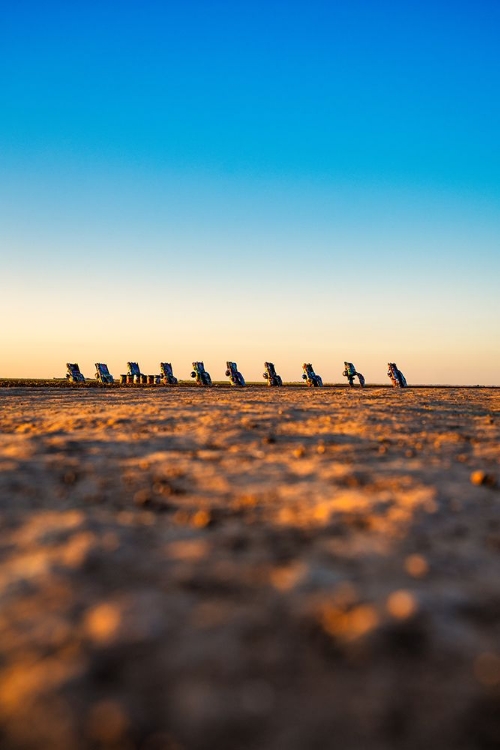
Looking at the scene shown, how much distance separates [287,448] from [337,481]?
160cm

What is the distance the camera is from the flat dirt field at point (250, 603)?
203cm

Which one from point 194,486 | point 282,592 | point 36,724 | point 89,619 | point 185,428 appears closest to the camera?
point 36,724

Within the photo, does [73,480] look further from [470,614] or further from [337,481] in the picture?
[470,614]

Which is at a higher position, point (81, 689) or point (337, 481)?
point (337, 481)

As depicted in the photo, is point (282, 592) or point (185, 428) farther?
point (185, 428)

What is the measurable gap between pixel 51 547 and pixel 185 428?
438cm

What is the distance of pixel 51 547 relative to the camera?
147 inches

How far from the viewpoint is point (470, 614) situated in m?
2.83

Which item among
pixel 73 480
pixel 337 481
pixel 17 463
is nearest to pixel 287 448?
pixel 337 481

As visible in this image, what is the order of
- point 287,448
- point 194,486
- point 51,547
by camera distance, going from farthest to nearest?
point 287,448 < point 194,486 < point 51,547

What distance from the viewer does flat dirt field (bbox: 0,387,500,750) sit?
2027mm

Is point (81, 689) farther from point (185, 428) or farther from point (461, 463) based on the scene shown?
point (185, 428)

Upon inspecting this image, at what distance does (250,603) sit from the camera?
114 inches

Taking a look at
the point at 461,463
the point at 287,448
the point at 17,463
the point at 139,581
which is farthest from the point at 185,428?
the point at 139,581
